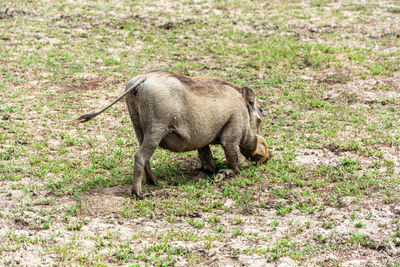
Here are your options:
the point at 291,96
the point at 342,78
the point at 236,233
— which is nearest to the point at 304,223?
the point at 236,233

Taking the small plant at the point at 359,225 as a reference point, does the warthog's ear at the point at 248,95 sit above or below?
above

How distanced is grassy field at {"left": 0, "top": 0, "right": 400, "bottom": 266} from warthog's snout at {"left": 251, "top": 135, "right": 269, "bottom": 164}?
0.46 feet

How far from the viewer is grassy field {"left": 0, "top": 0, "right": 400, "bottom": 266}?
5.16 m

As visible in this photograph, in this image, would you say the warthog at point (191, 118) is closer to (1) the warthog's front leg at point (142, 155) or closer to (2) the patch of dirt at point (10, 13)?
(1) the warthog's front leg at point (142, 155)

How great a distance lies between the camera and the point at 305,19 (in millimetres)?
13711

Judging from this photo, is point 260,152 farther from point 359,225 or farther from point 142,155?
point 359,225

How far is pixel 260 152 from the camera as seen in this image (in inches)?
291

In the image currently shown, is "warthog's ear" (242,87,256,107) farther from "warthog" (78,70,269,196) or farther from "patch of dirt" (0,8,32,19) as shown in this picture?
"patch of dirt" (0,8,32,19)

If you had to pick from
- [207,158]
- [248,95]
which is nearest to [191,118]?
[207,158]

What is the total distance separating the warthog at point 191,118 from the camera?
6070 millimetres

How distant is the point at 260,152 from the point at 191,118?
1470mm

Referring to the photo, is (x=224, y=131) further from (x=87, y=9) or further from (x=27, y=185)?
(x=87, y=9)

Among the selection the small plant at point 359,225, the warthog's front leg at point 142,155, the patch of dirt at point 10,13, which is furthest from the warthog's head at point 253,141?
the patch of dirt at point 10,13

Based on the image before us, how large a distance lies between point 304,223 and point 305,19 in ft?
30.2
